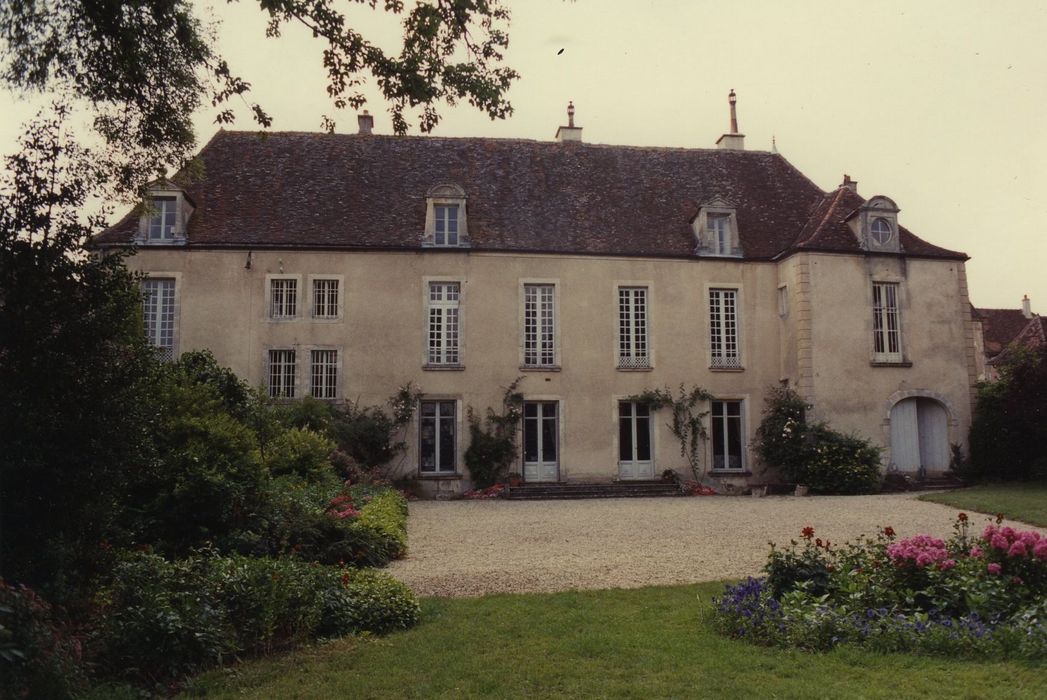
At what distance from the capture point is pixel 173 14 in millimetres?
7156

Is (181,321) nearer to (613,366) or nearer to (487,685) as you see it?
(613,366)

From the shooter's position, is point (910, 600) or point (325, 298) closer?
point (910, 600)

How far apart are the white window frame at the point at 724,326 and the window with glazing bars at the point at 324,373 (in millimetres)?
9075

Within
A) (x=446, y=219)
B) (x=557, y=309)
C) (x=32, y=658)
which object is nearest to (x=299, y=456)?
(x=557, y=309)

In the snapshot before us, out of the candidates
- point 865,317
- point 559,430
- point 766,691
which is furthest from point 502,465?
point 766,691

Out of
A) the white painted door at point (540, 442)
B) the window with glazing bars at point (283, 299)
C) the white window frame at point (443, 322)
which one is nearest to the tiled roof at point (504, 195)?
the window with glazing bars at point (283, 299)

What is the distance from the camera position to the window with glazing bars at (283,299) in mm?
19438

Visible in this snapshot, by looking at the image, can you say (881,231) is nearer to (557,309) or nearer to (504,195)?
(557,309)

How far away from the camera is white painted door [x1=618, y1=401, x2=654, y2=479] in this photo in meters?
19.8

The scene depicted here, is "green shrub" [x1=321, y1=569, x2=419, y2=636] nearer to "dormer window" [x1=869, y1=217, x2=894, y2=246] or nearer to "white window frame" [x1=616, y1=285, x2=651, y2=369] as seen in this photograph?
"white window frame" [x1=616, y1=285, x2=651, y2=369]

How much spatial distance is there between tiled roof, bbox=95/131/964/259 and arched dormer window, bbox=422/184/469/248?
29 centimetres

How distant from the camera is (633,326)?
20297 millimetres

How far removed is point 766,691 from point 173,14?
6.96 metres

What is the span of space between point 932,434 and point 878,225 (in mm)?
5233
